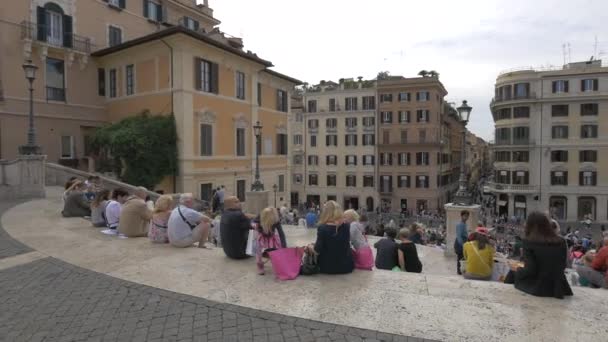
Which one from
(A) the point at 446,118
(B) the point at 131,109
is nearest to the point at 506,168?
(A) the point at 446,118

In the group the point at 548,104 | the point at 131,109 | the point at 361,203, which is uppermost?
the point at 548,104

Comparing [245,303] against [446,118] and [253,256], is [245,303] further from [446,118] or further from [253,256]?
[446,118]

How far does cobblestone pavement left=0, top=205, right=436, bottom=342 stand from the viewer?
→ 13.5 ft

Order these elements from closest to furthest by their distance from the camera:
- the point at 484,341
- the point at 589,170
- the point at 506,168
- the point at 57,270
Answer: the point at 484,341 → the point at 57,270 → the point at 589,170 → the point at 506,168

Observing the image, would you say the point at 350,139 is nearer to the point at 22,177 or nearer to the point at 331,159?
the point at 331,159

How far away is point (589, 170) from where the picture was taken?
43.2m

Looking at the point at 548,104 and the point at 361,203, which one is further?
the point at 361,203

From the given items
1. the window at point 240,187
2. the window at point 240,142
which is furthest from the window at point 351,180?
the window at point 240,142

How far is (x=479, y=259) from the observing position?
6.73 meters

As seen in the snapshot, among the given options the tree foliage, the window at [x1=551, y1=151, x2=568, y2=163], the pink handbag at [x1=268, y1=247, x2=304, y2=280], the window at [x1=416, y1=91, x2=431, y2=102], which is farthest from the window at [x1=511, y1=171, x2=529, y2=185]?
the pink handbag at [x1=268, y1=247, x2=304, y2=280]

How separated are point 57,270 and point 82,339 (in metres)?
2.77

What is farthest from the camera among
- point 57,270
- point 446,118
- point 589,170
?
point 446,118

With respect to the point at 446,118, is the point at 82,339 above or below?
below

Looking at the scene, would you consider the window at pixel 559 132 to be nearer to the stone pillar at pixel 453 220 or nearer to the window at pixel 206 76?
the stone pillar at pixel 453 220
